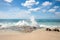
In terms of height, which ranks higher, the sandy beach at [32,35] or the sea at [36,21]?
the sea at [36,21]

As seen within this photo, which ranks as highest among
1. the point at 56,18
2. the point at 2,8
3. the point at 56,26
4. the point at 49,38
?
the point at 2,8

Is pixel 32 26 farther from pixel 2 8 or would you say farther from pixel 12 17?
pixel 2 8

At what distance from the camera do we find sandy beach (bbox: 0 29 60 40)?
191cm

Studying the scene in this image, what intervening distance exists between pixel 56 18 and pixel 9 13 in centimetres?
79

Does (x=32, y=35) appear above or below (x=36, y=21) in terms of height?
below

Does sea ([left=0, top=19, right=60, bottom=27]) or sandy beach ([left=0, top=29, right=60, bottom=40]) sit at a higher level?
sea ([left=0, top=19, right=60, bottom=27])

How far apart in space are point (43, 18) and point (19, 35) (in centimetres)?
49

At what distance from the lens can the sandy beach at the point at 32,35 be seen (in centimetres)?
191

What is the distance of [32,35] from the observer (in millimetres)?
1943

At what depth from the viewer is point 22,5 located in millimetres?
1972

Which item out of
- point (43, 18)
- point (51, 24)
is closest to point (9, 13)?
point (43, 18)

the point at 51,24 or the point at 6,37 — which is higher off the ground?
the point at 51,24

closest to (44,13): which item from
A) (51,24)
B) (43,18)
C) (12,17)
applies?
(43,18)

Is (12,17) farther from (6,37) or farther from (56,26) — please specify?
(56,26)
